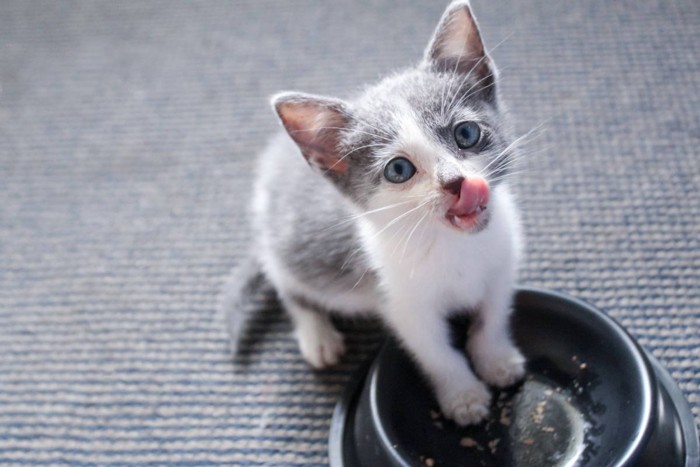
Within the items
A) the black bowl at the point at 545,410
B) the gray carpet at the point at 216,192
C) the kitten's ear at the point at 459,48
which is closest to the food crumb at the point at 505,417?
the black bowl at the point at 545,410

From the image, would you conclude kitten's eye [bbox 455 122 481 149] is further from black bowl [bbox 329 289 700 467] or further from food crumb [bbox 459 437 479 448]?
food crumb [bbox 459 437 479 448]

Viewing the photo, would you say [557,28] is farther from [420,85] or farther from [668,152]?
[420,85]

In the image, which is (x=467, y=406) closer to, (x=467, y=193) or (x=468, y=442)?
(x=468, y=442)

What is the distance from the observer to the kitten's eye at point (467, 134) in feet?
3.65

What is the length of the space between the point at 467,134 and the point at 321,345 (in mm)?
611

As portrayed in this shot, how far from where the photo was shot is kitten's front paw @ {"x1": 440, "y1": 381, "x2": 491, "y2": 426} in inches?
49.9

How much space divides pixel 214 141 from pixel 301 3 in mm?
779

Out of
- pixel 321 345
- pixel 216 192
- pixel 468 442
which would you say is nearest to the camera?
pixel 468 442

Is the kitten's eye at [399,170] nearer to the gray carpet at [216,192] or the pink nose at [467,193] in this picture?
the pink nose at [467,193]

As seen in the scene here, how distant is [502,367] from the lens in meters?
1.33

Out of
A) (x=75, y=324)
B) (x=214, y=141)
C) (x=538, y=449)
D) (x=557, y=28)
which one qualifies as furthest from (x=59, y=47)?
(x=538, y=449)

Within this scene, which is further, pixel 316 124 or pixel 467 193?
pixel 316 124

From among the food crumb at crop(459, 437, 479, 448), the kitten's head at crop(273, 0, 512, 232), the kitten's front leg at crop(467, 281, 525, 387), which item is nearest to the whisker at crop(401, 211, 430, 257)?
the kitten's head at crop(273, 0, 512, 232)

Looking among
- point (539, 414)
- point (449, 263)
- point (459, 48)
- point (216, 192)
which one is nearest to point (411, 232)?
point (449, 263)
